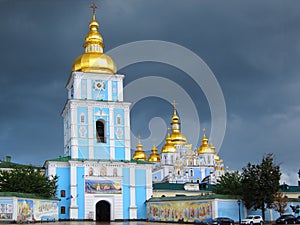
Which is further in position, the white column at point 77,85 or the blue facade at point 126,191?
the white column at point 77,85

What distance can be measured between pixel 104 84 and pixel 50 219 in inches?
690

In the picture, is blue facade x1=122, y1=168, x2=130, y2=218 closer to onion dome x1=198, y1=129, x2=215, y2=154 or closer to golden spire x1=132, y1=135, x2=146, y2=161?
golden spire x1=132, y1=135, x2=146, y2=161

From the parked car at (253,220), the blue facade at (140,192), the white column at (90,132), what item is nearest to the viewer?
the parked car at (253,220)

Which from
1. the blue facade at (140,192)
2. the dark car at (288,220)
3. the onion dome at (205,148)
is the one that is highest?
the onion dome at (205,148)

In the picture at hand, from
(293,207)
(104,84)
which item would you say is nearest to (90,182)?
(104,84)

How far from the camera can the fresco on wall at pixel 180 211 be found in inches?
1719

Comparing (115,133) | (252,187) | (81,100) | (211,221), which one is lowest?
(211,221)

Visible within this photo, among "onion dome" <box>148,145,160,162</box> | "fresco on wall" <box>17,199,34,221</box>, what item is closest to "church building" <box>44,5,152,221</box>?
"fresco on wall" <box>17,199,34,221</box>

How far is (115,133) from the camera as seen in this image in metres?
55.8

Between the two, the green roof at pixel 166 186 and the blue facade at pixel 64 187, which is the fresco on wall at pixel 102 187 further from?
the green roof at pixel 166 186

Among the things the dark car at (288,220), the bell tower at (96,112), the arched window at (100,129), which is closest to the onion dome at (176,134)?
the bell tower at (96,112)

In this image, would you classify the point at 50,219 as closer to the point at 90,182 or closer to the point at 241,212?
the point at 90,182

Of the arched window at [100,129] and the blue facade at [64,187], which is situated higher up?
the arched window at [100,129]

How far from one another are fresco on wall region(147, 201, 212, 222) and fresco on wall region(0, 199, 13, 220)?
50.4 ft
